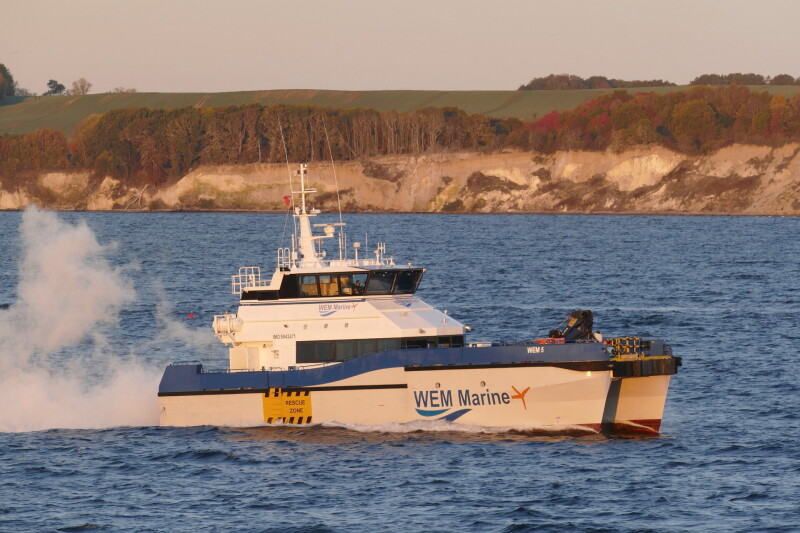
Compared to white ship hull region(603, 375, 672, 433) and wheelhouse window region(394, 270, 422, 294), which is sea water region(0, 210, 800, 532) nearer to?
white ship hull region(603, 375, 672, 433)

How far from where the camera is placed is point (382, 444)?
28.1 m

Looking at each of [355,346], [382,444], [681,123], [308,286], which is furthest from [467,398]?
[681,123]

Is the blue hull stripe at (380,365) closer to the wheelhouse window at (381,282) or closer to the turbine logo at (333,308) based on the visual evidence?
the turbine logo at (333,308)

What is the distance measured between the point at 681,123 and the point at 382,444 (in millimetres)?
146695

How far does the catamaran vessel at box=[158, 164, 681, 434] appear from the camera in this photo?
28766 mm

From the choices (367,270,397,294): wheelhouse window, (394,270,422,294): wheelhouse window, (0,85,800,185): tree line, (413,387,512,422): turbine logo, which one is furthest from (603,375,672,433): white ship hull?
(0,85,800,185): tree line

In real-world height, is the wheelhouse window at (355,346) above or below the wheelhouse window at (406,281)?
below

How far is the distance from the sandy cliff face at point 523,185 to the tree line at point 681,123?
13.4ft

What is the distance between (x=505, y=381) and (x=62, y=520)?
35.8 ft

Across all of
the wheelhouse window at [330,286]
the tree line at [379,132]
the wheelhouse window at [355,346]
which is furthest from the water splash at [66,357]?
the tree line at [379,132]

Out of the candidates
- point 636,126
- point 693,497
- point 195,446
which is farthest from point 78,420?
point 636,126

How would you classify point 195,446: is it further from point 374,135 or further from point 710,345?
point 374,135

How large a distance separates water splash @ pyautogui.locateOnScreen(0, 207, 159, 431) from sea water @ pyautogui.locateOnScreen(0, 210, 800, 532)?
96 millimetres

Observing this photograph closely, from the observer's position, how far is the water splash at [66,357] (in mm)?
32438
